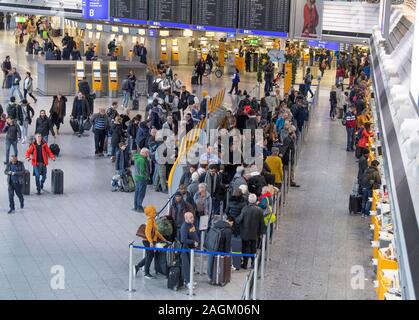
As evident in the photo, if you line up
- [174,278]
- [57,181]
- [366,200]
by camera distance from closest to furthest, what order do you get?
1. [174,278]
2. [366,200]
3. [57,181]

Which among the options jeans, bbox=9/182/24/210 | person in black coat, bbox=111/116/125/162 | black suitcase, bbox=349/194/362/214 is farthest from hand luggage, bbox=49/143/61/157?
black suitcase, bbox=349/194/362/214

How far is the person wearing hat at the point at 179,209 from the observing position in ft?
47.4

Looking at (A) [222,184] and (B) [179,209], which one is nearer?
(B) [179,209]

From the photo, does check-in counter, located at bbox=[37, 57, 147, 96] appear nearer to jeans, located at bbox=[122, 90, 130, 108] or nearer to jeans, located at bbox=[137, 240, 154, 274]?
jeans, located at bbox=[122, 90, 130, 108]

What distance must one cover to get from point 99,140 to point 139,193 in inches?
217

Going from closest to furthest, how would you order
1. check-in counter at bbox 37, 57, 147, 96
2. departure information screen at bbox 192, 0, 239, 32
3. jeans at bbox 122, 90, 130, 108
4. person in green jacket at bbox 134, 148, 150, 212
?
person in green jacket at bbox 134, 148, 150, 212 < jeans at bbox 122, 90, 130, 108 < check-in counter at bbox 37, 57, 147, 96 < departure information screen at bbox 192, 0, 239, 32

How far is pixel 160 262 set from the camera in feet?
44.8

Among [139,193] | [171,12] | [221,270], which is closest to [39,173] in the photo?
[139,193]

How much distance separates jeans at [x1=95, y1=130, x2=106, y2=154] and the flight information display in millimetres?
12871

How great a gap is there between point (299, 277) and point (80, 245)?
366 cm

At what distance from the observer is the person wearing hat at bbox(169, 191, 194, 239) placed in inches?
568

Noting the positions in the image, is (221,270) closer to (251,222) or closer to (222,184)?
(251,222)

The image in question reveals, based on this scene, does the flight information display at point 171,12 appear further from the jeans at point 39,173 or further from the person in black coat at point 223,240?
the person in black coat at point 223,240
